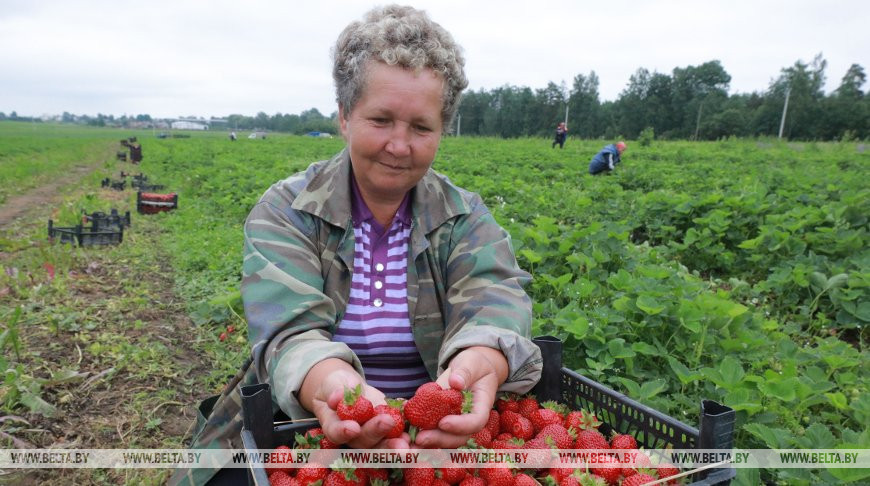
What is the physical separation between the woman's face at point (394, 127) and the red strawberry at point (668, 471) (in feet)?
3.50

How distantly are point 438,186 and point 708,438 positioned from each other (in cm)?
112

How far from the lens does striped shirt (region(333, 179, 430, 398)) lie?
182 centimetres

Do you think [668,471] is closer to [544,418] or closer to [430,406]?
[544,418]

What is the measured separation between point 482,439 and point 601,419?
43 cm

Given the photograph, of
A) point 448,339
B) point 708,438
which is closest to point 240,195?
point 448,339

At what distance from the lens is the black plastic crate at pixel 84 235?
19.6 ft

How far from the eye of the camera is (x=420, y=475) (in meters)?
1.36

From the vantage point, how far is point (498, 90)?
8519 centimetres

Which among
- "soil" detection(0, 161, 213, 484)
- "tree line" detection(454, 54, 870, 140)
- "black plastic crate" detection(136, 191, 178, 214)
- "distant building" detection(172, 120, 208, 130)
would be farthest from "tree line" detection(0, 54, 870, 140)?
"soil" detection(0, 161, 213, 484)

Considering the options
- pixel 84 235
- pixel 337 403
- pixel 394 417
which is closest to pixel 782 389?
pixel 394 417

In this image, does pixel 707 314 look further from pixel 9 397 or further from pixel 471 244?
pixel 9 397

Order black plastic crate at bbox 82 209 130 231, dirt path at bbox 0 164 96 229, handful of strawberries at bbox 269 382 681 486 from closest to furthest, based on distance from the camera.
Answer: handful of strawberries at bbox 269 382 681 486, black plastic crate at bbox 82 209 130 231, dirt path at bbox 0 164 96 229

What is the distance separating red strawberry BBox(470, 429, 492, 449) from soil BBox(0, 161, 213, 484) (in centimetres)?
164

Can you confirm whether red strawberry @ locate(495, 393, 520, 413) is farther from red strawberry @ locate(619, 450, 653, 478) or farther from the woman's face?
the woman's face
